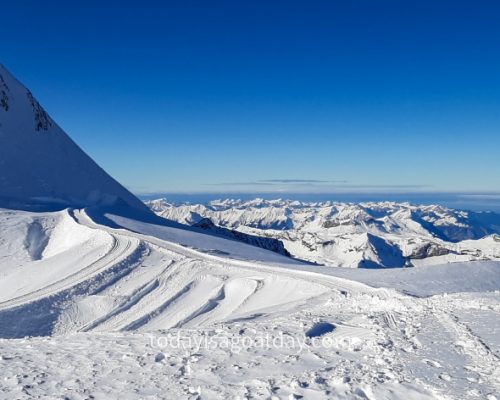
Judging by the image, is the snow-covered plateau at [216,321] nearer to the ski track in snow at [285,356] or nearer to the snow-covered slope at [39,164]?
the ski track in snow at [285,356]

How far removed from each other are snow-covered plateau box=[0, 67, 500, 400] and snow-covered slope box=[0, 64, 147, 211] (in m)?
18.3

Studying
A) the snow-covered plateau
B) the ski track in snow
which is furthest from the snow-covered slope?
the ski track in snow

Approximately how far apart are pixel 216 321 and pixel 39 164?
67.4m

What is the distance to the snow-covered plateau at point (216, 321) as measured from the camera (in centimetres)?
880

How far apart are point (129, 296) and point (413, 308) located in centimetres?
1617

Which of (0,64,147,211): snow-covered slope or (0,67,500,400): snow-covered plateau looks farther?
(0,64,147,211): snow-covered slope

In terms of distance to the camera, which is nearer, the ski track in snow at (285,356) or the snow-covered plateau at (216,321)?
→ the ski track in snow at (285,356)

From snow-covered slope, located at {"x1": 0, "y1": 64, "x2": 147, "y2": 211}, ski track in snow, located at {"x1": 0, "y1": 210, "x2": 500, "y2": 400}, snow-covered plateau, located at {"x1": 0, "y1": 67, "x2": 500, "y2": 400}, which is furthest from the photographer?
snow-covered slope, located at {"x1": 0, "y1": 64, "x2": 147, "y2": 211}

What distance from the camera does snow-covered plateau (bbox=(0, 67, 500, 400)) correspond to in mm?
8797

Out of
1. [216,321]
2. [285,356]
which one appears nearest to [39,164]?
[216,321]

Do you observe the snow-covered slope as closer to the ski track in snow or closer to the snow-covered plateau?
the snow-covered plateau

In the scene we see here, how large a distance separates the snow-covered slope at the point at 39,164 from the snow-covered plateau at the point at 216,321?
721 inches

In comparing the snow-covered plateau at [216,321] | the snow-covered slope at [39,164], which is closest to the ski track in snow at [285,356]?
the snow-covered plateau at [216,321]

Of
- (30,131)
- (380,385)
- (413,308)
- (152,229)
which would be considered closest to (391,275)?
(413,308)
